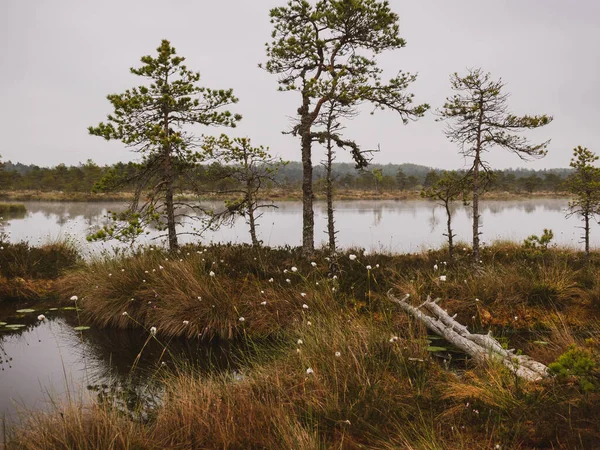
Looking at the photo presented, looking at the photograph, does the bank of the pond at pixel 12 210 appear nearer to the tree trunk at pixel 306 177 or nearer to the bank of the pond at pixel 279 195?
the bank of the pond at pixel 279 195

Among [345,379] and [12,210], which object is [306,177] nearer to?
[345,379]

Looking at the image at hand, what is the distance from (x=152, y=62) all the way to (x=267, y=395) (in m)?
9.83

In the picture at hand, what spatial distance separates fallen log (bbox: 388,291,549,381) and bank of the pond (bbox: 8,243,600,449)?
8.9 inches

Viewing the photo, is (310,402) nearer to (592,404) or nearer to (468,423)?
(468,423)

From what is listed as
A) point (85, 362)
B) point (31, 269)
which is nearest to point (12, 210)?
point (31, 269)

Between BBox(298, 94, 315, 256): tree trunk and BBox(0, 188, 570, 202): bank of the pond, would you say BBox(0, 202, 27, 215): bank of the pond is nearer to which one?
BBox(0, 188, 570, 202): bank of the pond

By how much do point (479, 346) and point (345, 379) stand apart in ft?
7.97

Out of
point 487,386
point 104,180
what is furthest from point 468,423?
point 104,180

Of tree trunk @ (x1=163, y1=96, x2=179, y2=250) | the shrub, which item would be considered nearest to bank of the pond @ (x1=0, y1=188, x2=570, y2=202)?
tree trunk @ (x1=163, y1=96, x2=179, y2=250)

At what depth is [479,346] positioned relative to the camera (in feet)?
18.5

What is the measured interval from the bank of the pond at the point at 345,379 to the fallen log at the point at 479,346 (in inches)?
8.9

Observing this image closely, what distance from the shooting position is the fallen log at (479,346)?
4.52 m

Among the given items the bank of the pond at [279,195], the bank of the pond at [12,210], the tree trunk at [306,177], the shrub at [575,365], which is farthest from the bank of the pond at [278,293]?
the bank of the pond at [12,210]

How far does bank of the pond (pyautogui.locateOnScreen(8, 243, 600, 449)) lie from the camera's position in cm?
356
